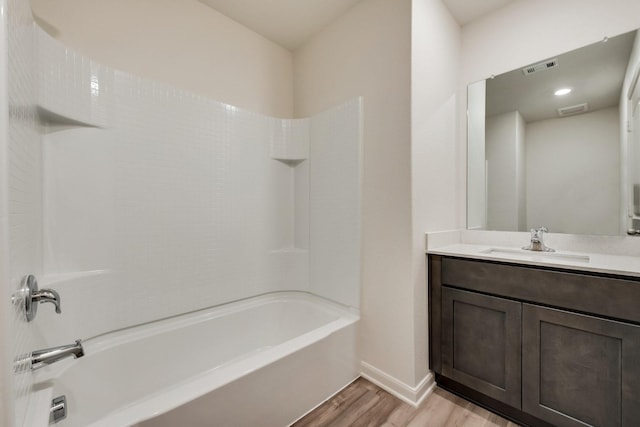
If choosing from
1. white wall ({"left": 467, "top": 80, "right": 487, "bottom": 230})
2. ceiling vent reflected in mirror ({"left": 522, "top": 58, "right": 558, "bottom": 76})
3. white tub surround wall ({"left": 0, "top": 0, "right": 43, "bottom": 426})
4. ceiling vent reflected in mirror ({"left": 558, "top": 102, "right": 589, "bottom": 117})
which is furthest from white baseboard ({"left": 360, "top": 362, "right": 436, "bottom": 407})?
ceiling vent reflected in mirror ({"left": 522, "top": 58, "right": 558, "bottom": 76})

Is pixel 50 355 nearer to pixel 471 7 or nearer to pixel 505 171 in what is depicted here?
pixel 505 171

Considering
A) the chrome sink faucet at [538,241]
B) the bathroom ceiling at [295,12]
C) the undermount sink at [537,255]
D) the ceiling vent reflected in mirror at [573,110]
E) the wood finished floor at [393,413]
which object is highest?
the bathroom ceiling at [295,12]

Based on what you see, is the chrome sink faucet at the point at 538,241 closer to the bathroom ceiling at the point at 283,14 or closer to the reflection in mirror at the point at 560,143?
the reflection in mirror at the point at 560,143

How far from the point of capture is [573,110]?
61.6 inches

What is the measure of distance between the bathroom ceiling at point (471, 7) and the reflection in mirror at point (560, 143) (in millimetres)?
459

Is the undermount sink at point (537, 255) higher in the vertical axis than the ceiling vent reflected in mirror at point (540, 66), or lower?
lower

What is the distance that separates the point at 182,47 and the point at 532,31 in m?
2.25

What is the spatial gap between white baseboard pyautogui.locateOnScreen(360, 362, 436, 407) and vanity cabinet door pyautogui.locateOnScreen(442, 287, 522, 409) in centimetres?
13

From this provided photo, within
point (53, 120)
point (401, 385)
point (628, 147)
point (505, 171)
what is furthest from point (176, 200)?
point (628, 147)

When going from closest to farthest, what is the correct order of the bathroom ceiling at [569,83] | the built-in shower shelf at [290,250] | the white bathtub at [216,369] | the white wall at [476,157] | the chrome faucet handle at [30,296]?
the chrome faucet handle at [30,296] → the white bathtub at [216,369] → the bathroom ceiling at [569,83] → the white wall at [476,157] → the built-in shower shelf at [290,250]

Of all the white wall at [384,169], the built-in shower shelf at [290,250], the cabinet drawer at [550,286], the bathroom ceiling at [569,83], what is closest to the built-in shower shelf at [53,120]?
the built-in shower shelf at [290,250]

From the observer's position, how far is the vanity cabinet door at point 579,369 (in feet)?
3.45

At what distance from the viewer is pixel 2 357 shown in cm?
55

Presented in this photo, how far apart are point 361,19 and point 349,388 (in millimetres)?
2413
